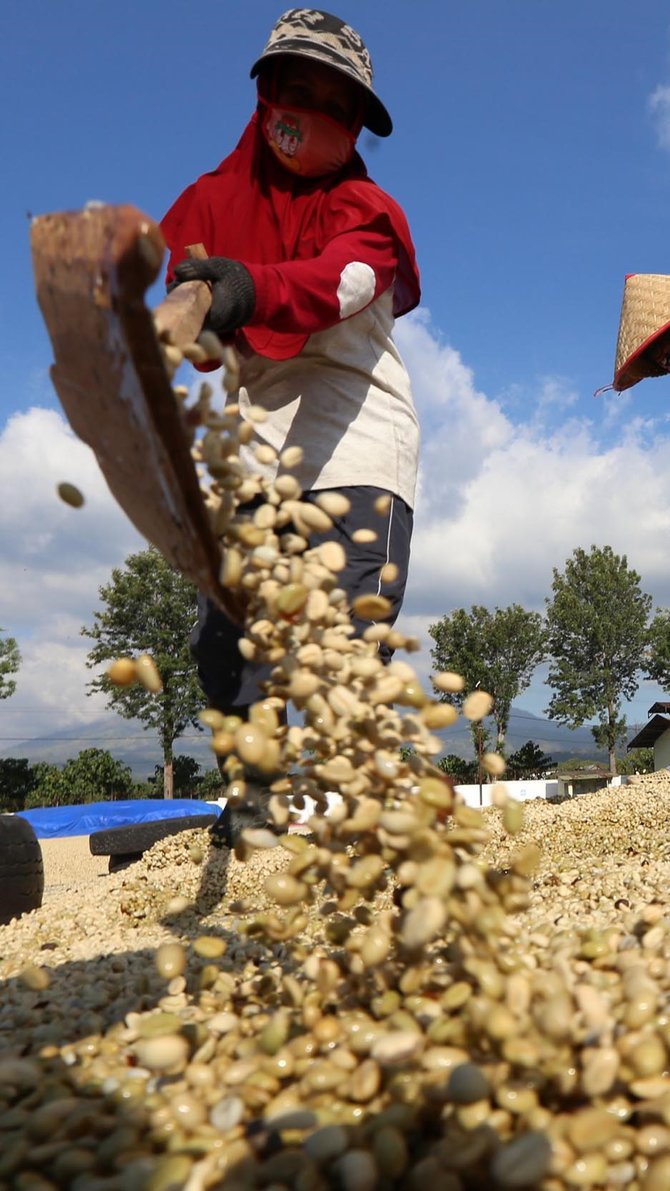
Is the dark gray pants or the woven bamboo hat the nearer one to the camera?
the dark gray pants

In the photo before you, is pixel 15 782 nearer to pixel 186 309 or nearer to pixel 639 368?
pixel 639 368

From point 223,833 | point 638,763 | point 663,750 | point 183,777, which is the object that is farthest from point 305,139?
point 638,763

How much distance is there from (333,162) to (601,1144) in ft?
8.21

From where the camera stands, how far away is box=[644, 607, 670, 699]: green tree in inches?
1281

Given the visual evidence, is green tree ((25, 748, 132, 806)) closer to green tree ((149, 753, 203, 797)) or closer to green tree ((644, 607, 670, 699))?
green tree ((149, 753, 203, 797))

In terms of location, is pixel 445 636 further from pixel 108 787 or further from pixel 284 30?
pixel 284 30

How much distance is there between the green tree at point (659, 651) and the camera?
3253 cm

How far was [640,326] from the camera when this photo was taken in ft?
13.9

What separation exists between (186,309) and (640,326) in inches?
132

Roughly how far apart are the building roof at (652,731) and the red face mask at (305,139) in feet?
87.3

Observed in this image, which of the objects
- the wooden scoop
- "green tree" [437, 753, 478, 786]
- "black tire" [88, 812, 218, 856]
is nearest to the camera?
the wooden scoop

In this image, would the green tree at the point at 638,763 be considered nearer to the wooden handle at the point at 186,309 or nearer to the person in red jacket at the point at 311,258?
the person in red jacket at the point at 311,258

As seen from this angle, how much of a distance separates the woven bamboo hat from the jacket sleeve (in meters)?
2.27

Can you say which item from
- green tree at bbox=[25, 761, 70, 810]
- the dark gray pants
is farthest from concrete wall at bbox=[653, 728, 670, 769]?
the dark gray pants
